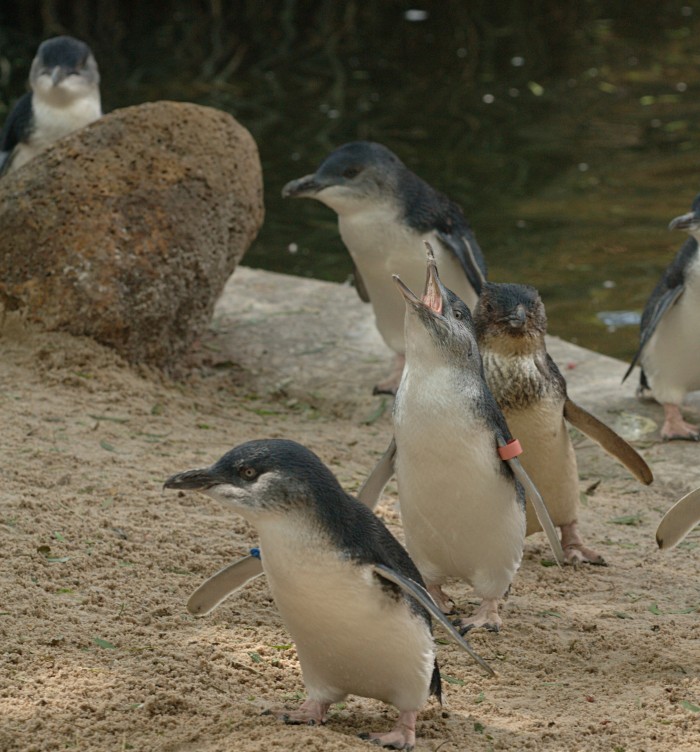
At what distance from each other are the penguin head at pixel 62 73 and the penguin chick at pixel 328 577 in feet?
16.6

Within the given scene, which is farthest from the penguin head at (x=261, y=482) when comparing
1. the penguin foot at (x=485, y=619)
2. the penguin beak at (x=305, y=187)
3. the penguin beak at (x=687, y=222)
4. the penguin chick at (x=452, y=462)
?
the penguin beak at (x=305, y=187)

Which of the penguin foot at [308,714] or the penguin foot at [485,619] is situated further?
the penguin foot at [485,619]

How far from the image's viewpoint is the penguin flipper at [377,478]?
4117 millimetres

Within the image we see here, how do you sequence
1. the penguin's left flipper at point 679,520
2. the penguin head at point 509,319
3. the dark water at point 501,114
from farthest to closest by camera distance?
the dark water at point 501,114
the penguin head at point 509,319
the penguin's left flipper at point 679,520

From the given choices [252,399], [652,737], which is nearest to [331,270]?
[252,399]

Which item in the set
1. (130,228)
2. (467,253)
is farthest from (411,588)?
(467,253)

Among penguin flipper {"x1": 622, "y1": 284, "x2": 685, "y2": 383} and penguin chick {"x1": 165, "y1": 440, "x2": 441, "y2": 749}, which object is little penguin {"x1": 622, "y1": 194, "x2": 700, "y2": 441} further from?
penguin chick {"x1": 165, "y1": 440, "x2": 441, "y2": 749}

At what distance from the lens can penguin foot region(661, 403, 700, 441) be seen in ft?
20.6

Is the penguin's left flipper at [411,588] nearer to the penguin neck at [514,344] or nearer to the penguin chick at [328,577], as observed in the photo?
the penguin chick at [328,577]

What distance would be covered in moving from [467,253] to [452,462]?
3170 mm

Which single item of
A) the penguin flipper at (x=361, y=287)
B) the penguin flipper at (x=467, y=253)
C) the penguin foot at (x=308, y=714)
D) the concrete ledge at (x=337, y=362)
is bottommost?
the concrete ledge at (x=337, y=362)

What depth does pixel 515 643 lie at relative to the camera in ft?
13.3

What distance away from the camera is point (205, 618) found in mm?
3895

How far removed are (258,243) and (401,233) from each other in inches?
167
